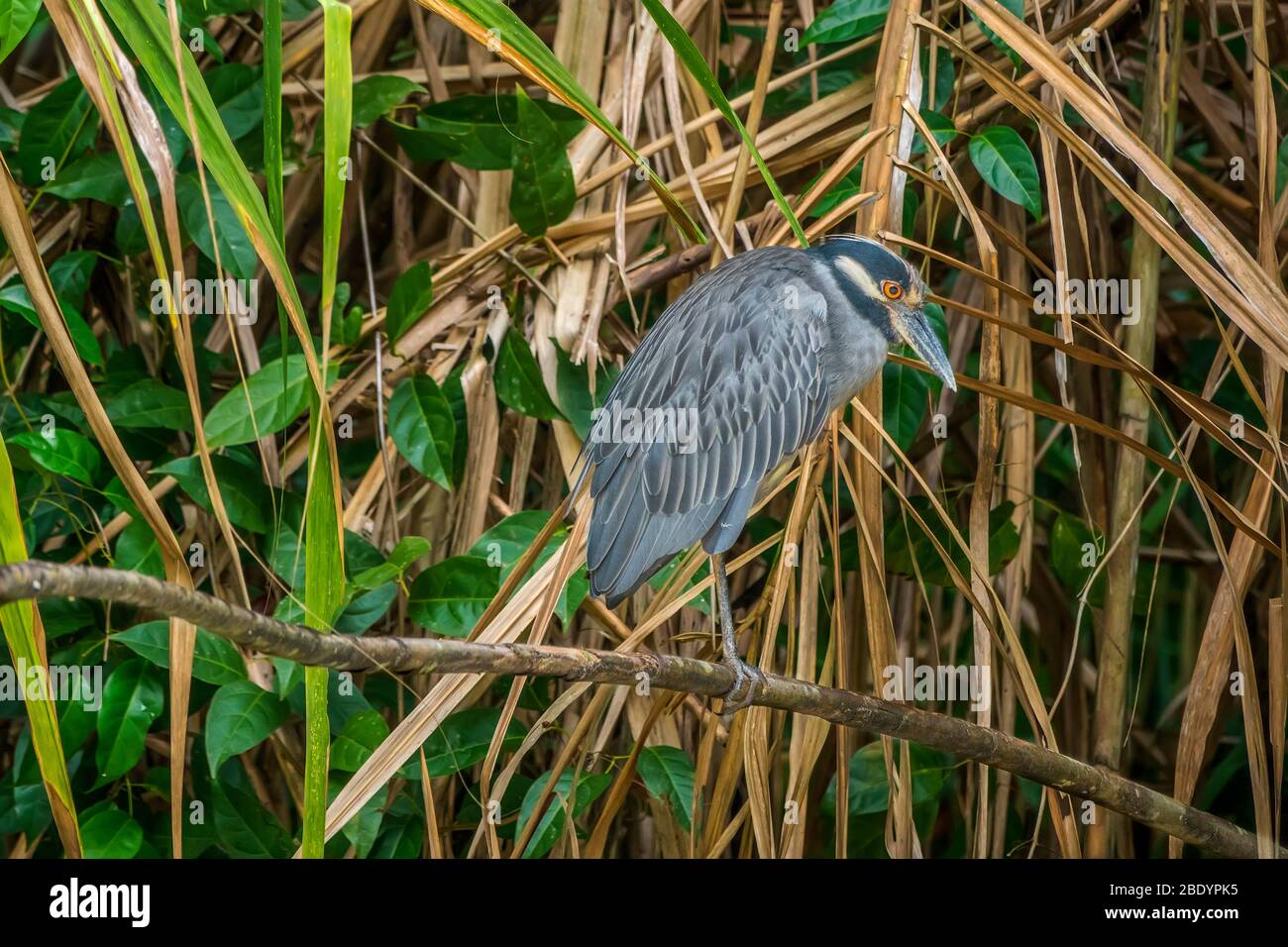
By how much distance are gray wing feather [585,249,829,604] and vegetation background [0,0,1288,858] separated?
0.29 ft

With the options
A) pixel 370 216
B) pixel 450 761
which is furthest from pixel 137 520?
pixel 370 216

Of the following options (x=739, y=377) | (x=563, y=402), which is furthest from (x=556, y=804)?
(x=739, y=377)

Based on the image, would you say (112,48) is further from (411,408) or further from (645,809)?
(645,809)

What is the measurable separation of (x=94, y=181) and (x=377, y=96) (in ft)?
1.66

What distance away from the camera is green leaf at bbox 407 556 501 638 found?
194 cm

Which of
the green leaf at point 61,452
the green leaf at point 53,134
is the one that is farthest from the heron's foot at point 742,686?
the green leaf at point 53,134

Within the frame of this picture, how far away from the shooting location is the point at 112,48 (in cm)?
134

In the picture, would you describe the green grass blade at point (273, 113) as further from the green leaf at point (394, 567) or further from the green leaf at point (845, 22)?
the green leaf at point (845, 22)

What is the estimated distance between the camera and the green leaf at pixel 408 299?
6.84ft

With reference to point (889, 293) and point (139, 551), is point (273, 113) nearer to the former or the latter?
point (139, 551)

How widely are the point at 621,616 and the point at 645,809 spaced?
0.43 m

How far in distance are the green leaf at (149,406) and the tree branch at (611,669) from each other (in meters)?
1.06

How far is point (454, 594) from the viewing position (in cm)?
197
